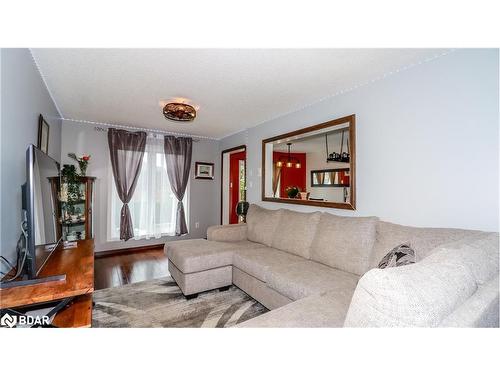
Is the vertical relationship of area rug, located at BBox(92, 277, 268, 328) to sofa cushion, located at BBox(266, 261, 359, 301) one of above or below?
below

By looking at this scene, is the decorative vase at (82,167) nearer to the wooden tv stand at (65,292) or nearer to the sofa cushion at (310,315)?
the wooden tv stand at (65,292)

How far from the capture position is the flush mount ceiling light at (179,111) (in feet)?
9.05

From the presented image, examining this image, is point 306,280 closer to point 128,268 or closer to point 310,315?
point 310,315

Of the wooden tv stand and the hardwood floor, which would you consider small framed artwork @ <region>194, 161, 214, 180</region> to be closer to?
the hardwood floor

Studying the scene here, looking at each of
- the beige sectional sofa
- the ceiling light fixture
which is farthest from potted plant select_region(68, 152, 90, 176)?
the ceiling light fixture

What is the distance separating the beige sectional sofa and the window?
194cm

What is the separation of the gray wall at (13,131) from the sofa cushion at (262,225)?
7.87 ft

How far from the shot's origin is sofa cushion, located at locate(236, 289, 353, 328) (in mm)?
1228

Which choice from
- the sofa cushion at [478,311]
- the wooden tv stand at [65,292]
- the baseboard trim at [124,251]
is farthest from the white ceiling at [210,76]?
the baseboard trim at [124,251]
